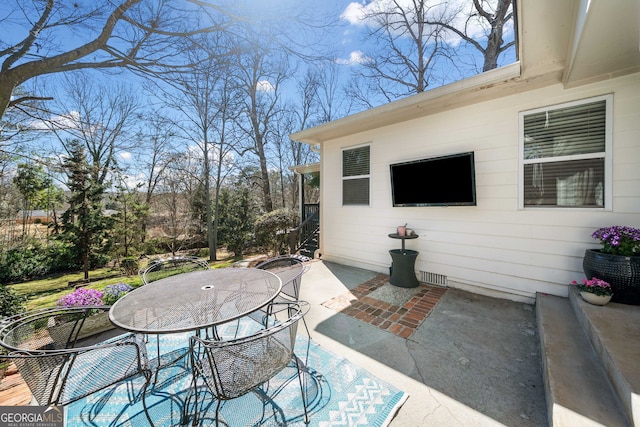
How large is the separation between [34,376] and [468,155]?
4965 mm

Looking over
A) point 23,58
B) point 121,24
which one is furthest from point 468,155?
point 23,58

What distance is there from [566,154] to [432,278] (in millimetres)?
2580

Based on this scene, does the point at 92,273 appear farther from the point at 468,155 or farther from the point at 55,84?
the point at 468,155

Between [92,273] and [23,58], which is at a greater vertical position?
[23,58]

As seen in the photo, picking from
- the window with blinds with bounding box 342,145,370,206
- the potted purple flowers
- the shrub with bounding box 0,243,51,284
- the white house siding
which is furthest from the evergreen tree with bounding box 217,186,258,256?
the potted purple flowers

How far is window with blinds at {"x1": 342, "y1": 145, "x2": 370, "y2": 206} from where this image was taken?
207 inches

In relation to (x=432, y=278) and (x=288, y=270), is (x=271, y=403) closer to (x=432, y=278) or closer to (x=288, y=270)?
(x=288, y=270)

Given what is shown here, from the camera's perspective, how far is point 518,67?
9.52 feet

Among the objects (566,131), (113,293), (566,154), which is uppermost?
(566,131)

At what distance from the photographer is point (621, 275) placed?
243cm

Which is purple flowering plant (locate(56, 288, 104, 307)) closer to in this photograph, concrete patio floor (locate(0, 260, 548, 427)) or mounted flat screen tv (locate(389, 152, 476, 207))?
concrete patio floor (locate(0, 260, 548, 427))

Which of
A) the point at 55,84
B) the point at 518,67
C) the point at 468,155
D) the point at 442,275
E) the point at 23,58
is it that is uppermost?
the point at 55,84

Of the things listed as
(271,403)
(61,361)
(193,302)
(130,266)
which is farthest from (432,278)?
(130,266)

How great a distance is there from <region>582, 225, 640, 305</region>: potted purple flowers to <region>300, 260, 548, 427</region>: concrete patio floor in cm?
87
